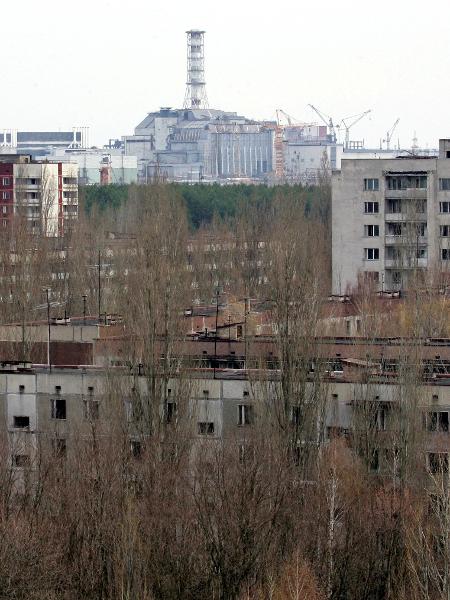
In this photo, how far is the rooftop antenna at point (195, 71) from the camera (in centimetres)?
11106

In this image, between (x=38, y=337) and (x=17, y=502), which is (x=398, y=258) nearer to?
(x=38, y=337)

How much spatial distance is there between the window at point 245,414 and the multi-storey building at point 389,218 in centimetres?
1349

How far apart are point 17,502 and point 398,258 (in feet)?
57.5

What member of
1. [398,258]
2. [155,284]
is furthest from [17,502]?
[398,258]

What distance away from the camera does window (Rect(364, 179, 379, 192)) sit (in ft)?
A: 102

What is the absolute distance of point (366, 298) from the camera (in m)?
24.4

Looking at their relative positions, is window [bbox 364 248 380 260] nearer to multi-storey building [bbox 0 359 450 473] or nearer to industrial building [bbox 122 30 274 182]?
multi-storey building [bbox 0 359 450 473]

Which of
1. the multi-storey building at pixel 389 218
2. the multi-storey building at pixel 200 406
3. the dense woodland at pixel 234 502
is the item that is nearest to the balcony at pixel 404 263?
the multi-storey building at pixel 389 218

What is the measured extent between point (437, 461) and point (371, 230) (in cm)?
1584

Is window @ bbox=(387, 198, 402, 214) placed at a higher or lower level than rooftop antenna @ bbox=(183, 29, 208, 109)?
lower

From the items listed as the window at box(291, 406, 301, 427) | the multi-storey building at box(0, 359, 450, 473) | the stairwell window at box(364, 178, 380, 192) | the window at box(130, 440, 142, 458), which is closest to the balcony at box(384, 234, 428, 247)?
the stairwell window at box(364, 178, 380, 192)

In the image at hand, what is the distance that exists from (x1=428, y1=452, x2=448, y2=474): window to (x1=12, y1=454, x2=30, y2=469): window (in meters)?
3.17

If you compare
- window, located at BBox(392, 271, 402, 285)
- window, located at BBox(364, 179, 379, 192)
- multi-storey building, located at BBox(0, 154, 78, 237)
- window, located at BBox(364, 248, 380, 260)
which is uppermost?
multi-storey building, located at BBox(0, 154, 78, 237)

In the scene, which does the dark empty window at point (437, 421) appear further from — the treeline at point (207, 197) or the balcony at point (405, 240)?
the treeline at point (207, 197)
